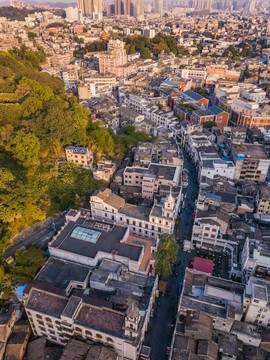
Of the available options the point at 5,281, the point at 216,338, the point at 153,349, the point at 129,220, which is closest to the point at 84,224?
the point at 129,220

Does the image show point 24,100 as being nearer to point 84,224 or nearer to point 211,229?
point 84,224

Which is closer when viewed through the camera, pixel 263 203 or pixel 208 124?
pixel 263 203

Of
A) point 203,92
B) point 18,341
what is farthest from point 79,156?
point 203,92

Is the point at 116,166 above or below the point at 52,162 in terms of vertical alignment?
below

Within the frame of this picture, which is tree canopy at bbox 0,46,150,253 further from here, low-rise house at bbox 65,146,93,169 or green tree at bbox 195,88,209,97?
green tree at bbox 195,88,209,97

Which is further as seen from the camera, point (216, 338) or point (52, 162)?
point (52, 162)

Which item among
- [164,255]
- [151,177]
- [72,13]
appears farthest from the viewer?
[72,13]

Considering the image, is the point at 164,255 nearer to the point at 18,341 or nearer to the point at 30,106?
the point at 18,341

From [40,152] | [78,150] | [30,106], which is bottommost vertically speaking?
[78,150]
